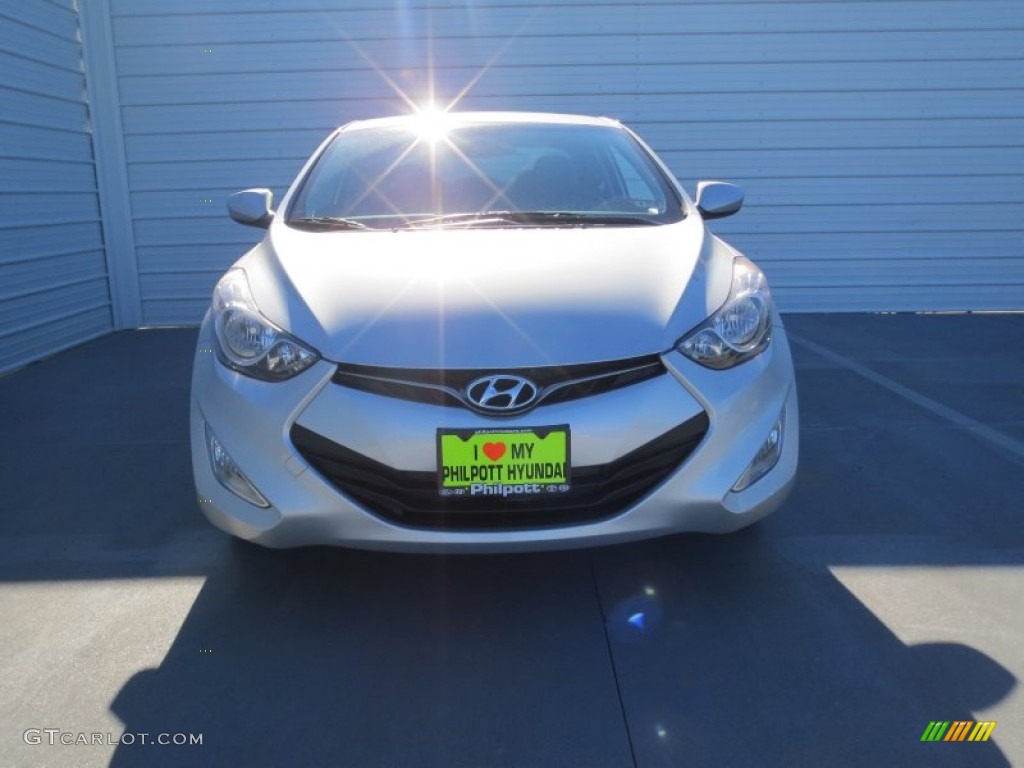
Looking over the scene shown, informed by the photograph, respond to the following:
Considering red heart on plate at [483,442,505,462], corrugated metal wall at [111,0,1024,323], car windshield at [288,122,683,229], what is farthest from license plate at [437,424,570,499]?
corrugated metal wall at [111,0,1024,323]

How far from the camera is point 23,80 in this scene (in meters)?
5.90

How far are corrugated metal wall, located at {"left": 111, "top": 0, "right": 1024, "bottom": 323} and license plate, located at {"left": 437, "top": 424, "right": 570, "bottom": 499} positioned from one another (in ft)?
17.5

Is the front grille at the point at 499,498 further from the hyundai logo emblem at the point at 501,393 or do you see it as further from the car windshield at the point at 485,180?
the car windshield at the point at 485,180

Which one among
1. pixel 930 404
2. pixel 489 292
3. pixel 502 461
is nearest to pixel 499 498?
pixel 502 461

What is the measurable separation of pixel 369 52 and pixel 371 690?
19.1 ft

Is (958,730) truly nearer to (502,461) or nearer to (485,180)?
(502,461)

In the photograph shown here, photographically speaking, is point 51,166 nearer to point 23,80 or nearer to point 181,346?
point 23,80

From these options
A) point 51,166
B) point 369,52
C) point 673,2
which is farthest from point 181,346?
point 673,2

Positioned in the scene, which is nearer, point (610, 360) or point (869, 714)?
point (869, 714)

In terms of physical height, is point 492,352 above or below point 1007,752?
above

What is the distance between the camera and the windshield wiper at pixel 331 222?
308 centimetres

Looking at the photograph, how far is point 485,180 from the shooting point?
3.42 metres

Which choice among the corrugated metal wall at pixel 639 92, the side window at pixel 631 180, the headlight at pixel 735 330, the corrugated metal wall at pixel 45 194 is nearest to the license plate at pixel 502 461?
the headlight at pixel 735 330

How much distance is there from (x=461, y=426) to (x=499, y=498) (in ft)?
0.67
